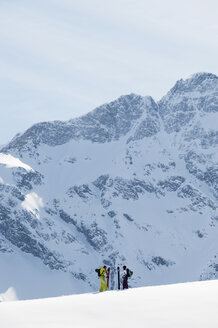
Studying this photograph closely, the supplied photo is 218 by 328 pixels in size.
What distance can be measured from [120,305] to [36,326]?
424 centimetres

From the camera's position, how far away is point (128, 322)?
17.6 metres

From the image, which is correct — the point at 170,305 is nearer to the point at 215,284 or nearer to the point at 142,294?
the point at 142,294

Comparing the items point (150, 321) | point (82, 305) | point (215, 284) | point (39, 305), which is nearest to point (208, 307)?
point (150, 321)

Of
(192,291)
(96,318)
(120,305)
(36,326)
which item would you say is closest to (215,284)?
(192,291)

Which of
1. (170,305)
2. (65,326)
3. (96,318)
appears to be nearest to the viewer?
(65,326)

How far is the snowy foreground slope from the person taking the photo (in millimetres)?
17422

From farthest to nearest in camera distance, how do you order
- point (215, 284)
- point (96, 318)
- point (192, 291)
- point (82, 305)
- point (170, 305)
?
1. point (215, 284)
2. point (192, 291)
3. point (82, 305)
4. point (170, 305)
5. point (96, 318)

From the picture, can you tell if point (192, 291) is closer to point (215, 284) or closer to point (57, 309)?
point (215, 284)

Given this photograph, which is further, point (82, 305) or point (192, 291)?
point (192, 291)

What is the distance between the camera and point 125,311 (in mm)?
19594

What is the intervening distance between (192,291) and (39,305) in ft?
18.7

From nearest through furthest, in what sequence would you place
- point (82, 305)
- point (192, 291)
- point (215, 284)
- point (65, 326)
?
1. point (65, 326)
2. point (82, 305)
3. point (192, 291)
4. point (215, 284)

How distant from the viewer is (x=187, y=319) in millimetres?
17484

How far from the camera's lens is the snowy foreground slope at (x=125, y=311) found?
1742cm
